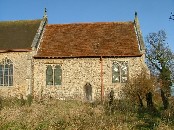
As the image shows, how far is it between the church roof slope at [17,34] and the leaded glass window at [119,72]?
8.87 meters

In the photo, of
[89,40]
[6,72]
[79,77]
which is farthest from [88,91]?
[6,72]

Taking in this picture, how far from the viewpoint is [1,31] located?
3459 cm

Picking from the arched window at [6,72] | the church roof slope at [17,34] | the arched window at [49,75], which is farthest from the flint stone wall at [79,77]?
the church roof slope at [17,34]

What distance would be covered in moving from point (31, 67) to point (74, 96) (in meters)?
5.17

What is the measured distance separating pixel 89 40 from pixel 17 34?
7847 mm

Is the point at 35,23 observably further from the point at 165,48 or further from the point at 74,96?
the point at 165,48

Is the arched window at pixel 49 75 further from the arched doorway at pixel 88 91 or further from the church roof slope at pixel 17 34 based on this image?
the arched doorway at pixel 88 91

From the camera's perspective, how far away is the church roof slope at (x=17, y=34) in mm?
31578

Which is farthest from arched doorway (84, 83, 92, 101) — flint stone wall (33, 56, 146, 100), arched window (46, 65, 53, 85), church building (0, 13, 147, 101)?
arched window (46, 65, 53, 85)

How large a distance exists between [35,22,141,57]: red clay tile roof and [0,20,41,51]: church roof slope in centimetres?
139

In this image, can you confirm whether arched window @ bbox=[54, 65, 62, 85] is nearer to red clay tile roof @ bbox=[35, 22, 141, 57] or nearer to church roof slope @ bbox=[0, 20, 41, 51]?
red clay tile roof @ bbox=[35, 22, 141, 57]

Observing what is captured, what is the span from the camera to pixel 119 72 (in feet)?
100

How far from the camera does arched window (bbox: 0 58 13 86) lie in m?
31.2

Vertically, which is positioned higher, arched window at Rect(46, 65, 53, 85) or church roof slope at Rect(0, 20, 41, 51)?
church roof slope at Rect(0, 20, 41, 51)
